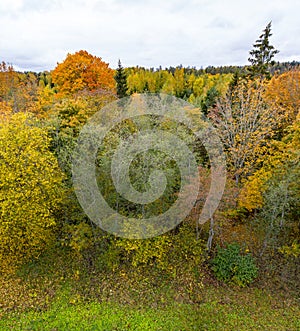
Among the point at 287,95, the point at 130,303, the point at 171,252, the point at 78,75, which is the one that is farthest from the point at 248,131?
the point at 78,75

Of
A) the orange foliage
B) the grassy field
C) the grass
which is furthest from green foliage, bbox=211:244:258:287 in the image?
the orange foliage

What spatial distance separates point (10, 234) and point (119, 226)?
5.20 metres

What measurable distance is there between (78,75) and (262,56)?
18814 mm

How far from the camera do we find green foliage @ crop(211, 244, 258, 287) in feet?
41.9

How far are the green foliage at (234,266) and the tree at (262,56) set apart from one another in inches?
725

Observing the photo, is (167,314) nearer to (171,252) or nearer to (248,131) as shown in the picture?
(171,252)

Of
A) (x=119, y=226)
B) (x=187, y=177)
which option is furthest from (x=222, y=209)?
(x=119, y=226)

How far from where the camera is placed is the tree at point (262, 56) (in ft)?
78.2

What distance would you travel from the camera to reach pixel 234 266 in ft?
42.7

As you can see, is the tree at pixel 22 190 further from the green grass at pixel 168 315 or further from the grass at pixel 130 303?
the green grass at pixel 168 315

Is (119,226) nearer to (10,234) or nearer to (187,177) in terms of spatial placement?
(187,177)

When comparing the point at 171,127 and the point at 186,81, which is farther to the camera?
the point at 186,81

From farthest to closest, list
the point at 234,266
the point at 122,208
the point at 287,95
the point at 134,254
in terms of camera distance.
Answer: the point at 287,95
the point at 134,254
the point at 234,266
the point at 122,208

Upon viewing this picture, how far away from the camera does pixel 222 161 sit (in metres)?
16.7
